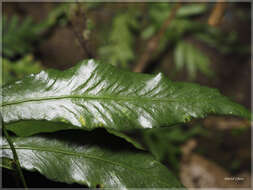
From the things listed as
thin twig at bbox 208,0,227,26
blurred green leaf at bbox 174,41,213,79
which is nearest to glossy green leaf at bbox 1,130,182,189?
thin twig at bbox 208,0,227,26

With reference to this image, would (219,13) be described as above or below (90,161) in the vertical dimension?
above

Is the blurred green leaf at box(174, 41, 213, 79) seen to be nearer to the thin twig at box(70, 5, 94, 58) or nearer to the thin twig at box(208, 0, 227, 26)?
the thin twig at box(208, 0, 227, 26)

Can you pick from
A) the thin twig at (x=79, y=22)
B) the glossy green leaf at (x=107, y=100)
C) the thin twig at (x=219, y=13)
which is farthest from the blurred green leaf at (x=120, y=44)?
the glossy green leaf at (x=107, y=100)

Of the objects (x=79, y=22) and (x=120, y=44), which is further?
(x=120, y=44)

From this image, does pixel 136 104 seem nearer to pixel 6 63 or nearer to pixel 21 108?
pixel 21 108

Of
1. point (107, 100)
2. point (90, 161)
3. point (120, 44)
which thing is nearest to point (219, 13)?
point (120, 44)

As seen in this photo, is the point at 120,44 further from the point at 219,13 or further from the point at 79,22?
the point at 79,22
